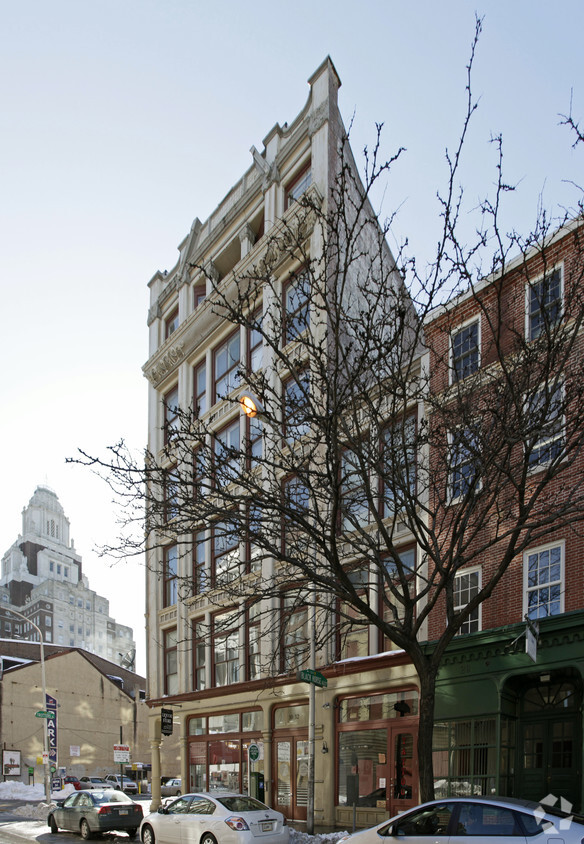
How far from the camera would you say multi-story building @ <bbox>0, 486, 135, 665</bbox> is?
467ft

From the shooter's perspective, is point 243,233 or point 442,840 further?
point 243,233

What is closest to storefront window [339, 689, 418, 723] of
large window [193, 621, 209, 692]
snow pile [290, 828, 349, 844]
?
snow pile [290, 828, 349, 844]

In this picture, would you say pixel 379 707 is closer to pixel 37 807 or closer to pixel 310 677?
pixel 310 677

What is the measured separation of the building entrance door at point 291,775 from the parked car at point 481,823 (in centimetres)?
1214

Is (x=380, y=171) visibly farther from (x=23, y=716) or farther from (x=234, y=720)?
(x=23, y=716)

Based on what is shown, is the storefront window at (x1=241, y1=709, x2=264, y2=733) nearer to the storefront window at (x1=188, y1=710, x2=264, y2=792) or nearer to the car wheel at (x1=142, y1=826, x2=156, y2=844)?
the storefront window at (x1=188, y1=710, x2=264, y2=792)

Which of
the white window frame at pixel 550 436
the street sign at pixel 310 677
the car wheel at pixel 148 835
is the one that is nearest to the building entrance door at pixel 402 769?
the street sign at pixel 310 677

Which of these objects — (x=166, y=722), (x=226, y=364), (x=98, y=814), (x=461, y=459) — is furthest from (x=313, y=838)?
(x=226, y=364)

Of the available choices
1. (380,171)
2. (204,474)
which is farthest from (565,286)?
(204,474)

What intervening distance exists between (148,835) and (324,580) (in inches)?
307

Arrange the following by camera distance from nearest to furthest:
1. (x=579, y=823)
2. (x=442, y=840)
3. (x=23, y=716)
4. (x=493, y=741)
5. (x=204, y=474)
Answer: (x=579, y=823)
(x=442, y=840)
(x=204, y=474)
(x=493, y=741)
(x=23, y=716)

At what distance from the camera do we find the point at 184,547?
91.0ft

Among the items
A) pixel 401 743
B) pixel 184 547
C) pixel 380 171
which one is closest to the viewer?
pixel 380 171

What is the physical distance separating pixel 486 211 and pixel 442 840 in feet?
26.8
